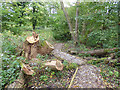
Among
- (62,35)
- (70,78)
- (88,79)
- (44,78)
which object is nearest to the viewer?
(44,78)

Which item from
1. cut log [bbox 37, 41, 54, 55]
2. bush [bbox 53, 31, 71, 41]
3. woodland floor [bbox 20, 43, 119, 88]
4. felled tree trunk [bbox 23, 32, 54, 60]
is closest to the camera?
woodland floor [bbox 20, 43, 119, 88]

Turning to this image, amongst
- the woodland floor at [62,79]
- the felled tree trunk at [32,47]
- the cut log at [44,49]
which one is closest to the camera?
the woodland floor at [62,79]

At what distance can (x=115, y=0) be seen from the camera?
215 centimetres

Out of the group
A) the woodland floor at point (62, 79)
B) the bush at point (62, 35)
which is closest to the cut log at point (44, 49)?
the woodland floor at point (62, 79)

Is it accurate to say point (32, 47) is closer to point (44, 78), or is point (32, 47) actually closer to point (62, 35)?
point (44, 78)

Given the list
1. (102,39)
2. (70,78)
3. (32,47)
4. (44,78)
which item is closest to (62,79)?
(70,78)

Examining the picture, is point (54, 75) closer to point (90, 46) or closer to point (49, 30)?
point (90, 46)

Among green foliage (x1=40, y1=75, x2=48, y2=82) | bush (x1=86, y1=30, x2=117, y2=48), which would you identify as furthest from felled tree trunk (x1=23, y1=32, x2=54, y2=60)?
bush (x1=86, y1=30, x2=117, y2=48)

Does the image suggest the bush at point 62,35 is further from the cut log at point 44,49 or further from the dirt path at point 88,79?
the dirt path at point 88,79

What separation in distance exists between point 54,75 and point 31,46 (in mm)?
1431

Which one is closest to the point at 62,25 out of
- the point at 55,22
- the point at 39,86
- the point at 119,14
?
the point at 55,22

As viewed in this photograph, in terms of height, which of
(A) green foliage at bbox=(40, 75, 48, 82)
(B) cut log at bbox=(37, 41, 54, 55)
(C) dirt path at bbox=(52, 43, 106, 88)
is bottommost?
(C) dirt path at bbox=(52, 43, 106, 88)

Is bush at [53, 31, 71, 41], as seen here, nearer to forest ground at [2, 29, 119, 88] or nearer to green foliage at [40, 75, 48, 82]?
forest ground at [2, 29, 119, 88]

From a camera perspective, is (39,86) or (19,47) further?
(19,47)
